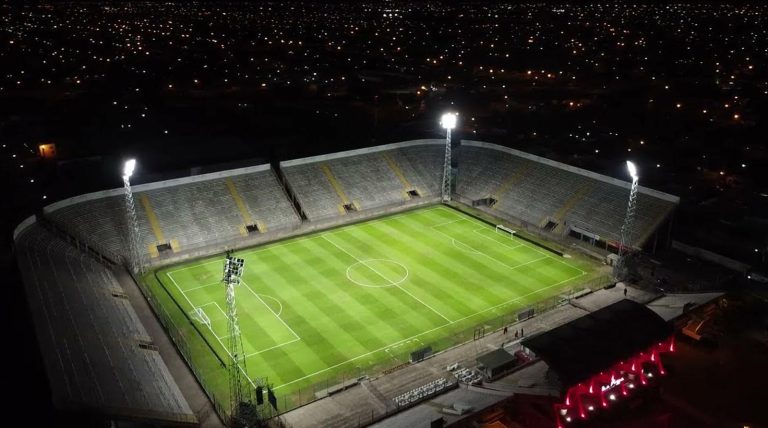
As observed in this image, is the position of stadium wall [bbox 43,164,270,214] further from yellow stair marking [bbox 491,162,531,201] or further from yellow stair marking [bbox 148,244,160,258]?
yellow stair marking [bbox 491,162,531,201]

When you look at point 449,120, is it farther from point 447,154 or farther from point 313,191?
point 313,191

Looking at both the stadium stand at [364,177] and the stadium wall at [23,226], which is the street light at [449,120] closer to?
the stadium stand at [364,177]

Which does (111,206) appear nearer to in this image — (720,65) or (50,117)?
(50,117)

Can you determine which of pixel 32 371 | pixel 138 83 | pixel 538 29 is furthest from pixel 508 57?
pixel 32 371

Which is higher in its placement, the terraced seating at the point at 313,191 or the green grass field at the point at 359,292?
the terraced seating at the point at 313,191

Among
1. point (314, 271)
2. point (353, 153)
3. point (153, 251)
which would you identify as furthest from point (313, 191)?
point (153, 251)

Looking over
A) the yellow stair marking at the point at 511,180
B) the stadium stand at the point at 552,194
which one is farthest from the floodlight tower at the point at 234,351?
the yellow stair marking at the point at 511,180

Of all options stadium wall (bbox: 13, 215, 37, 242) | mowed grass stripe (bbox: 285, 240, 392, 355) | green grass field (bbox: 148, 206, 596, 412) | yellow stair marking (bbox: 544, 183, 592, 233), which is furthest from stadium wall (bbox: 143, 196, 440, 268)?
yellow stair marking (bbox: 544, 183, 592, 233)
